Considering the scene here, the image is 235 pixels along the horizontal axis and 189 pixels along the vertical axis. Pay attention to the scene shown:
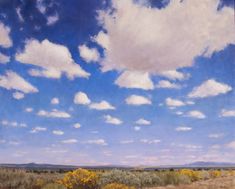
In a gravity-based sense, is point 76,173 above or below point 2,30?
below

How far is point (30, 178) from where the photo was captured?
2078cm

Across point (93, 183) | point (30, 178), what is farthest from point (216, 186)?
point (30, 178)

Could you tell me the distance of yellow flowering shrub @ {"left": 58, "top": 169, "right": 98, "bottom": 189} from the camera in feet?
60.7

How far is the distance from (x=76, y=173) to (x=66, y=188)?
5.67 feet

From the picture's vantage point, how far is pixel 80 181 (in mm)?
18688

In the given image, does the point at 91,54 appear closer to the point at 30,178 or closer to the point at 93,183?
the point at 93,183

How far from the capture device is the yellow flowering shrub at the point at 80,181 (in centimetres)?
1852

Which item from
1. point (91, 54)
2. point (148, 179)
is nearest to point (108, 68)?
point (91, 54)

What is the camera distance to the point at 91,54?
1758 centimetres

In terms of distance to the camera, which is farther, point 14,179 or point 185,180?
point 185,180

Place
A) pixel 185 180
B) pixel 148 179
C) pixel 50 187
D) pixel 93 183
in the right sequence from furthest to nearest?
pixel 185 180 < pixel 148 179 < pixel 93 183 < pixel 50 187

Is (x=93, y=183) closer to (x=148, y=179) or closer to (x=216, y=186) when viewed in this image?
(x=148, y=179)

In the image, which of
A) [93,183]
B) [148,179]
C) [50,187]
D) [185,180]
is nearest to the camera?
[50,187]

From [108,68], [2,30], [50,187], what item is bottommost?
[50,187]
